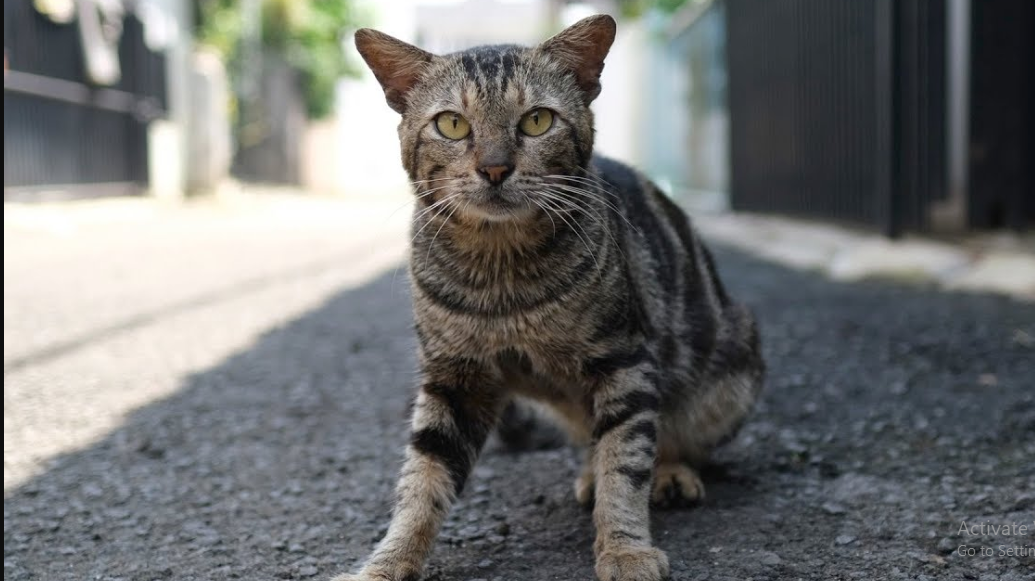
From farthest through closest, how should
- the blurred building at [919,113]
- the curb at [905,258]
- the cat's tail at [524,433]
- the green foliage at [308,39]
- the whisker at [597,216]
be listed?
the green foliage at [308,39]
the blurred building at [919,113]
the curb at [905,258]
the cat's tail at [524,433]
the whisker at [597,216]

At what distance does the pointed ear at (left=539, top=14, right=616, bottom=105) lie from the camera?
2.52 metres

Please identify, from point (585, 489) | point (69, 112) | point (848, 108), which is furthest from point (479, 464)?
point (69, 112)

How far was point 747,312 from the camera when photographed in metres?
3.08

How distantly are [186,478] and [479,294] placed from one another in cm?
132

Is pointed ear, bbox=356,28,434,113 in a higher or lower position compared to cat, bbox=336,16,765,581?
higher

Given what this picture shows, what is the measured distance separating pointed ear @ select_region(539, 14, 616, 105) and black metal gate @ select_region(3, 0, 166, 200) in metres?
8.05

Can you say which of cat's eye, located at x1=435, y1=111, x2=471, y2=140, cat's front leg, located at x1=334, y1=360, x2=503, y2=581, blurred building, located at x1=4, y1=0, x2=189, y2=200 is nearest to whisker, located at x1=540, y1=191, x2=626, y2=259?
cat's eye, located at x1=435, y1=111, x2=471, y2=140

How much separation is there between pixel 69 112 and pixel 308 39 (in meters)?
9.80

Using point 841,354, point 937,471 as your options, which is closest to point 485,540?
point 937,471

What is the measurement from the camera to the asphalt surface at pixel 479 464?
2.30 metres

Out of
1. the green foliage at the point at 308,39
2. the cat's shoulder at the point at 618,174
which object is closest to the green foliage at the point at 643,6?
the green foliage at the point at 308,39

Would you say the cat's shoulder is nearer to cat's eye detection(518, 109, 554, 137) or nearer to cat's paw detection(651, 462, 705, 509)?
cat's eye detection(518, 109, 554, 137)

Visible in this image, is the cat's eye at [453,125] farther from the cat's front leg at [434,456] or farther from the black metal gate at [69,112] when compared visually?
the black metal gate at [69,112]

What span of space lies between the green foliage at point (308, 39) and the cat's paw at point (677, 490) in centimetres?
1754
